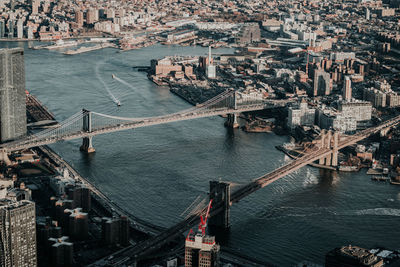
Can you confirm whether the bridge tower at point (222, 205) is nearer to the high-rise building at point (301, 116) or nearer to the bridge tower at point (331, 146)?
the bridge tower at point (331, 146)

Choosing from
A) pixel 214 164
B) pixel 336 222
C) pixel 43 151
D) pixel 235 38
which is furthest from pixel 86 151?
pixel 235 38

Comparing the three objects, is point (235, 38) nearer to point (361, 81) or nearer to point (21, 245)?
point (361, 81)

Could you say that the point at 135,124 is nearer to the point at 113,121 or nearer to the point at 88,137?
the point at 113,121

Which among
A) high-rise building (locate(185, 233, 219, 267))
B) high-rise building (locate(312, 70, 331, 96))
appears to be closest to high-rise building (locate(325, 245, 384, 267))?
high-rise building (locate(185, 233, 219, 267))

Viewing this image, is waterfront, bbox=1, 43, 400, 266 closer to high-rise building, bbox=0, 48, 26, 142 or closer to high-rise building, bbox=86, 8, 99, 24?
high-rise building, bbox=0, 48, 26, 142

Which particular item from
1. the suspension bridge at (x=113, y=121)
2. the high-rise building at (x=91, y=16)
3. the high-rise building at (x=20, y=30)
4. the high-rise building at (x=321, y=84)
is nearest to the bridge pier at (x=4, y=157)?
the suspension bridge at (x=113, y=121)
